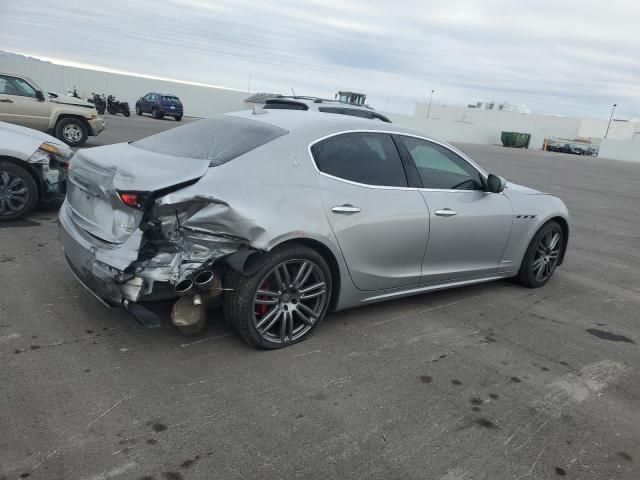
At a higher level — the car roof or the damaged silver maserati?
the car roof

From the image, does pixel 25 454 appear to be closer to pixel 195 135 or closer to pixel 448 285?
pixel 195 135

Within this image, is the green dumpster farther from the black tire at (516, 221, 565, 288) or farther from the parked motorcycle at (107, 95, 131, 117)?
the black tire at (516, 221, 565, 288)

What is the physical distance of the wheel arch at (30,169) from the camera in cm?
616

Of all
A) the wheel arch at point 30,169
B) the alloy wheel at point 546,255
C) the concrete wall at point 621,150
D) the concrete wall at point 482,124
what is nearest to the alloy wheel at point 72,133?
the wheel arch at point 30,169

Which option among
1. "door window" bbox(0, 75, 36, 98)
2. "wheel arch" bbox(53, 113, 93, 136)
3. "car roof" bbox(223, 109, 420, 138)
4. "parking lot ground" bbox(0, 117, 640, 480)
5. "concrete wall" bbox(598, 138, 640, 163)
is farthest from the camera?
"concrete wall" bbox(598, 138, 640, 163)

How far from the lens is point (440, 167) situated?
16.0 feet

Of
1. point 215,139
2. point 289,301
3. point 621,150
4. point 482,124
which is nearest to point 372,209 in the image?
point 289,301

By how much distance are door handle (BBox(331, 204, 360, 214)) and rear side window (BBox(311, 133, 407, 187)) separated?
25cm

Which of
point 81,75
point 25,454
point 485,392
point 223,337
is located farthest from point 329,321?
point 81,75

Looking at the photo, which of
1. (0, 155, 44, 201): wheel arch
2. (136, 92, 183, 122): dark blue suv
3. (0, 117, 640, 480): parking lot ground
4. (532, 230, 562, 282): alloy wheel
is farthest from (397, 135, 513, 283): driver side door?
(136, 92, 183, 122): dark blue suv

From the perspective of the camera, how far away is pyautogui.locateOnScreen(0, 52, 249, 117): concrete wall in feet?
137

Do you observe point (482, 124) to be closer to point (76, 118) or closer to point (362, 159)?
point (76, 118)

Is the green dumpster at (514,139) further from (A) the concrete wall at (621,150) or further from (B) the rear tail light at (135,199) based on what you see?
(B) the rear tail light at (135,199)

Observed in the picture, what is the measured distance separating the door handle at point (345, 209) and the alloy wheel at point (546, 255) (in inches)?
101
